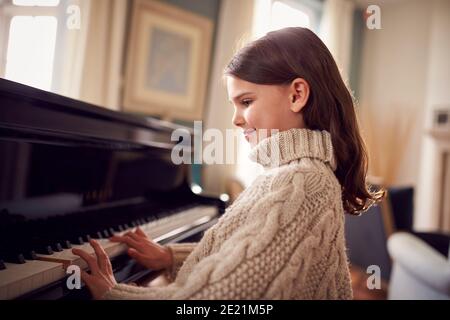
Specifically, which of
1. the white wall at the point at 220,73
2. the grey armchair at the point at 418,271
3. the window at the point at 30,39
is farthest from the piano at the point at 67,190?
the white wall at the point at 220,73

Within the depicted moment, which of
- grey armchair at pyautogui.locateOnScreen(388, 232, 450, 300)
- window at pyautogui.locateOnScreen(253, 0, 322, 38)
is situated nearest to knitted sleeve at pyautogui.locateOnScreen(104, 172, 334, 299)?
grey armchair at pyautogui.locateOnScreen(388, 232, 450, 300)

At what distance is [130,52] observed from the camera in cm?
336

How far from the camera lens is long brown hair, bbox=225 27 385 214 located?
0.94m

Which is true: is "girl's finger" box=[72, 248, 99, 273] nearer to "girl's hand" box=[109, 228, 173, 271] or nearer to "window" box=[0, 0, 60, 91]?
"girl's hand" box=[109, 228, 173, 271]

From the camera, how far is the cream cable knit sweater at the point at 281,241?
2.34 ft

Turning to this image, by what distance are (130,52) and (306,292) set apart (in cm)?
299

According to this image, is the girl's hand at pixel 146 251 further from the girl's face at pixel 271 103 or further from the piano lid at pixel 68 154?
the girl's face at pixel 271 103

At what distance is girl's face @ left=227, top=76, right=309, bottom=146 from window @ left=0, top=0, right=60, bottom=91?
2.06m

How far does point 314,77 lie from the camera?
950mm

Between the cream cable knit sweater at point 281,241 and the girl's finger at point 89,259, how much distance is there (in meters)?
0.10

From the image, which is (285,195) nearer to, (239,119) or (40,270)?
(239,119)

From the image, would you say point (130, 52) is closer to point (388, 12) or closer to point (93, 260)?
point (93, 260)

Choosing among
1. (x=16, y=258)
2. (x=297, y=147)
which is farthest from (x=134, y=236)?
(x=297, y=147)

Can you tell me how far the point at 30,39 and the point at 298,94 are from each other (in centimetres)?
228
